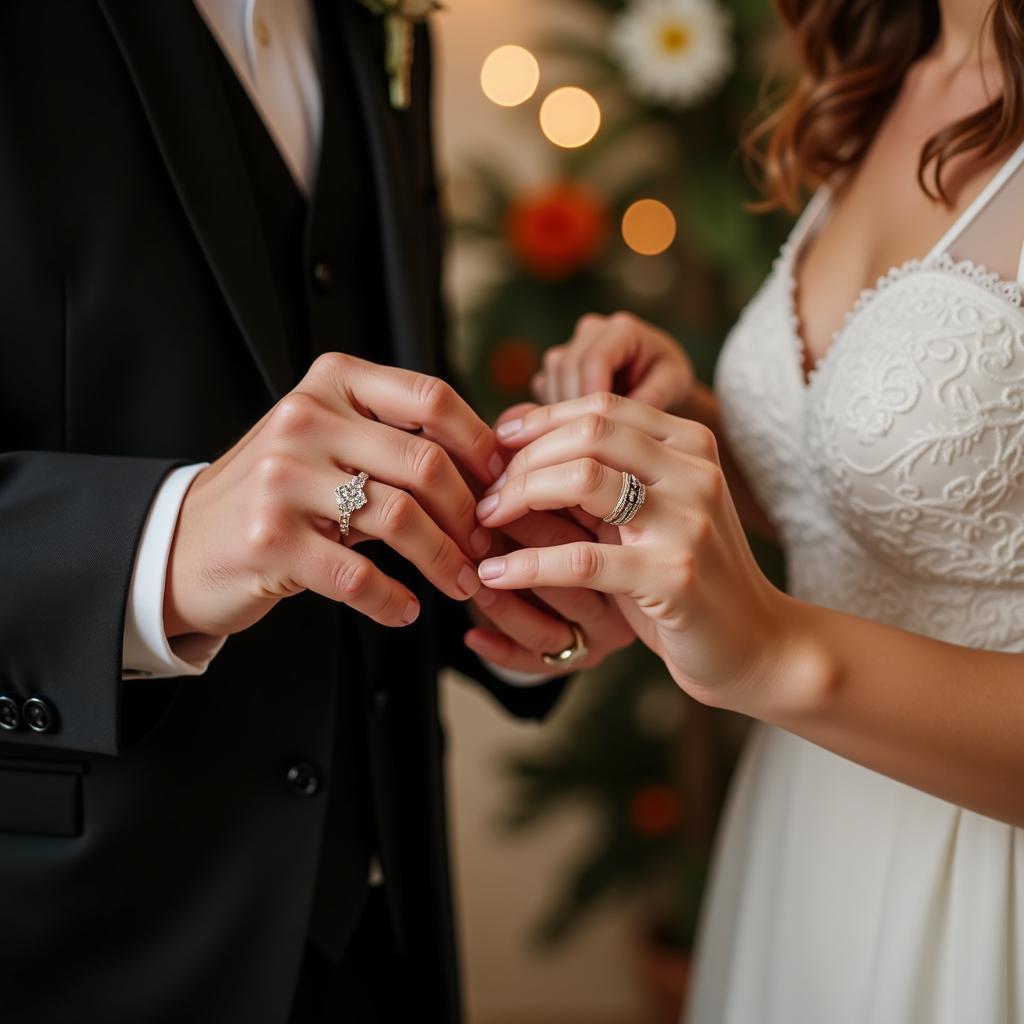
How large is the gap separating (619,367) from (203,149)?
53 centimetres

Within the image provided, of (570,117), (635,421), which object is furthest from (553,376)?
(570,117)

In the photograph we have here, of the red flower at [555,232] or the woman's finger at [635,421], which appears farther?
the red flower at [555,232]

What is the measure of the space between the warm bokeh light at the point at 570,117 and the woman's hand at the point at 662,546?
1.75m

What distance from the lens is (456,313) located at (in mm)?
→ 2451

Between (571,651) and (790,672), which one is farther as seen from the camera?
(571,651)

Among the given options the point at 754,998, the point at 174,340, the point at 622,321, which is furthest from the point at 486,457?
the point at 754,998

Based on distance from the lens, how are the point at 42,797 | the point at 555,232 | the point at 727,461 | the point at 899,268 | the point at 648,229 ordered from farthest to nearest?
1. the point at 648,229
2. the point at 555,232
3. the point at 727,461
4. the point at 899,268
5. the point at 42,797

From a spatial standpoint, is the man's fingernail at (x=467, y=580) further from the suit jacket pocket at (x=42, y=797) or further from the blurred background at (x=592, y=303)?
the blurred background at (x=592, y=303)

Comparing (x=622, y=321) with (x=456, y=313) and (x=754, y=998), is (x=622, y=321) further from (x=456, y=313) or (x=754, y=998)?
(x=456, y=313)

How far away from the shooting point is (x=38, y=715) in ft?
2.95

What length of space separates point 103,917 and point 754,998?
2.47ft

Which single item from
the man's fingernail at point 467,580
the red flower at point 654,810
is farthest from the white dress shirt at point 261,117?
the red flower at point 654,810

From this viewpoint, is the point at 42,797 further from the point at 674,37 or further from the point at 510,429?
the point at 674,37

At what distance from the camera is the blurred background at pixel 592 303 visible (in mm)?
2092
